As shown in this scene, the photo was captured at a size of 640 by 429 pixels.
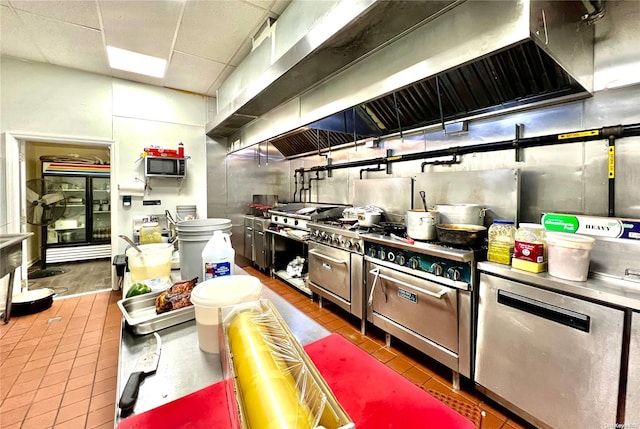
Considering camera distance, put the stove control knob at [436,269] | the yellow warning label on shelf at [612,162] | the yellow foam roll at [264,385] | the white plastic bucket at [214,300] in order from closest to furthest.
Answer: the yellow foam roll at [264,385]
the white plastic bucket at [214,300]
the yellow warning label on shelf at [612,162]
the stove control knob at [436,269]

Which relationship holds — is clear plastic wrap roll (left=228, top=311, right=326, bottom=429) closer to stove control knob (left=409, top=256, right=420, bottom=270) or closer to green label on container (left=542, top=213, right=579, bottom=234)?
stove control knob (left=409, top=256, right=420, bottom=270)

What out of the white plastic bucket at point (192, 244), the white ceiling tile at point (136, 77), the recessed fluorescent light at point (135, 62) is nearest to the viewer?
the white plastic bucket at point (192, 244)

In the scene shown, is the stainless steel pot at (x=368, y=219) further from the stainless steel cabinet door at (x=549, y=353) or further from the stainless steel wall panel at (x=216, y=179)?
the stainless steel wall panel at (x=216, y=179)

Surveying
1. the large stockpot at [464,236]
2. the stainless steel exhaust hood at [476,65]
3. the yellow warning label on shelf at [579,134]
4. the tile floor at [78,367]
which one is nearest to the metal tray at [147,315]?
the tile floor at [78,367]

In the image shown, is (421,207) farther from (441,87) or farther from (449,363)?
(449,363)

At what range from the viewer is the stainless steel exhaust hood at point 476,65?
1.33m

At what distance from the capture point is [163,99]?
4246mm

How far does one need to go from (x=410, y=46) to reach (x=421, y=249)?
A: 1324 mm

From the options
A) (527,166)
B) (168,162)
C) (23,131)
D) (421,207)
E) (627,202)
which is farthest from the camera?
(168,162)

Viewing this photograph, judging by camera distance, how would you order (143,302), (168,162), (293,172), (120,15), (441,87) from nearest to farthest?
(143,302) → (441,87) → (120,15) → (168,162) → (293,172)

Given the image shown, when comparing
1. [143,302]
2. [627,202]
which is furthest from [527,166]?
[143,302]

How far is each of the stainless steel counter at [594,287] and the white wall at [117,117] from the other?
4.45 metres

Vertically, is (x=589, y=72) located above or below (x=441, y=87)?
below

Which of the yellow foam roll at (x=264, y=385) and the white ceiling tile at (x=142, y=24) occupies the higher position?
the white ceiling tile at (x=142, y=24)
